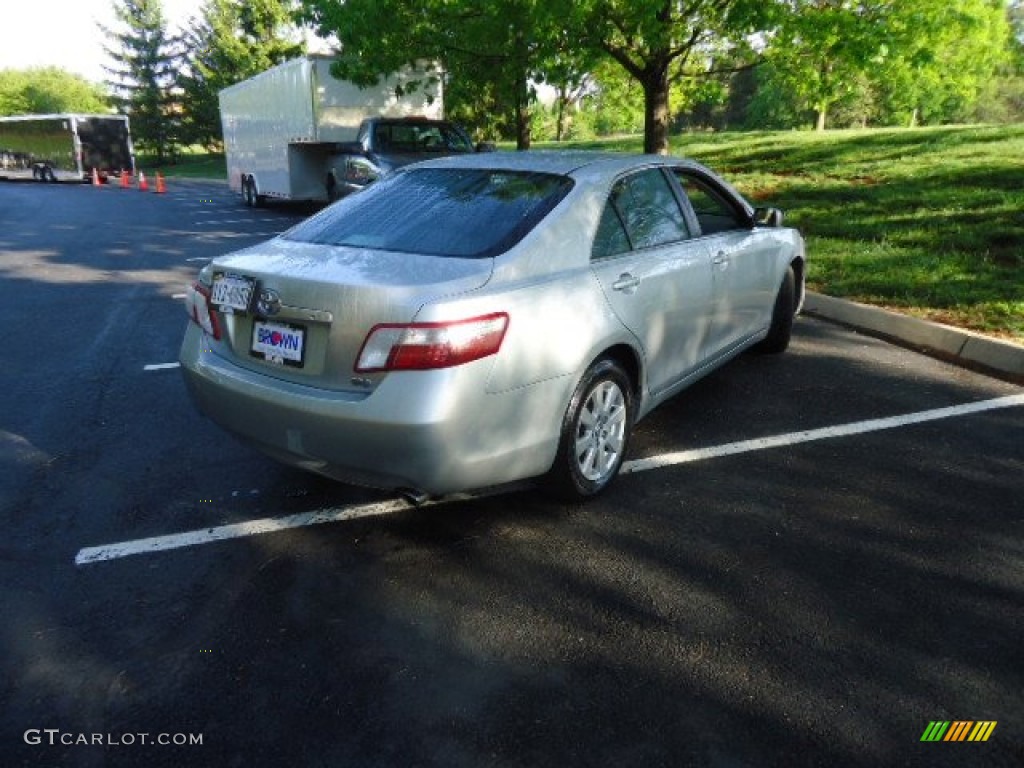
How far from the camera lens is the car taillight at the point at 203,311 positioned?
3375mm

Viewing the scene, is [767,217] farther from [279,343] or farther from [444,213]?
[279,343]

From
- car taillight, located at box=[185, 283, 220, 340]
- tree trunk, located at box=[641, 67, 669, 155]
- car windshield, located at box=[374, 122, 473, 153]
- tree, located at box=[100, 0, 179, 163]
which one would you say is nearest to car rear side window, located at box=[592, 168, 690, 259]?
car taillight, located at box=[185, 283, 220, 340]

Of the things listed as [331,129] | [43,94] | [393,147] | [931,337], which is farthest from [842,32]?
[43,94]

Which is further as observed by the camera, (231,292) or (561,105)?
(561,105)

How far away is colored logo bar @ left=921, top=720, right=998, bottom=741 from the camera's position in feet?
7.26

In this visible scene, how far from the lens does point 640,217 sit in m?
3.89

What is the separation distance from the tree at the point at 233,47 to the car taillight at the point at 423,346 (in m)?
51.9

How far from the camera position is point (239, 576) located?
120 inches

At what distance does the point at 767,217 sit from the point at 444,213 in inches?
103

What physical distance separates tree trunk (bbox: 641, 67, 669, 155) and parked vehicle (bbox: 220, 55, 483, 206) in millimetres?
3389

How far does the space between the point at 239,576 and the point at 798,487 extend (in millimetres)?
2648

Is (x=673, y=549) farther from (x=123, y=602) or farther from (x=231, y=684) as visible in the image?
(x=123, y=602)

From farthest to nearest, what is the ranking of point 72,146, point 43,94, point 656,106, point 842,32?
1. point 43,94
2. point 72,146
3. point 656,106
4. point 842,32

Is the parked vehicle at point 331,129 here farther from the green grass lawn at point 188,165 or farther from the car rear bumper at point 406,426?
the green grass lawn at point 188,165
